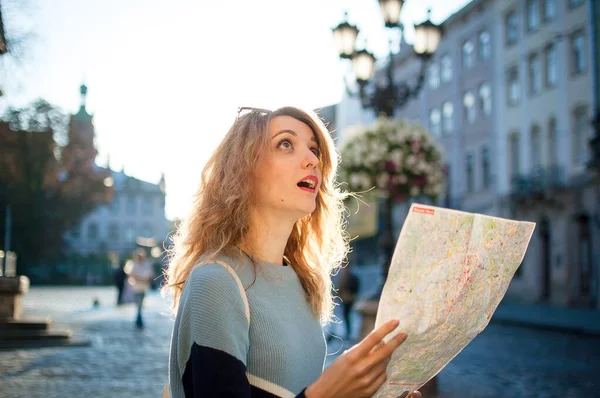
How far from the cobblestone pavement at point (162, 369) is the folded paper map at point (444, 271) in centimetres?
592

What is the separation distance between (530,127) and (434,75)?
34.2 feet

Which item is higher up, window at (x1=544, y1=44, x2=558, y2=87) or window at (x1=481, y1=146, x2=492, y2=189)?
window at (x1=544, y1=44, x2=558, y2=87)

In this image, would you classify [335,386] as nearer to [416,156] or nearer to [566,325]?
[416,156]

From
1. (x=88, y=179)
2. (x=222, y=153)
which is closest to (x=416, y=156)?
(x=222, y=153)

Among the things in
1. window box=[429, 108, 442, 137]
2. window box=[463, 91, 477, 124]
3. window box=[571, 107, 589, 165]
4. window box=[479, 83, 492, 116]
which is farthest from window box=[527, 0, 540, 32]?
window box=[429, 108, 442, 137]

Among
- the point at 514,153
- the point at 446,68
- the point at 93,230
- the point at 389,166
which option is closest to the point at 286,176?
the point at 389,166

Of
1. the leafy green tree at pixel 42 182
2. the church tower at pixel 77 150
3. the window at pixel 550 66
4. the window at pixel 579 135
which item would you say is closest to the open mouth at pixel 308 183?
the leafy green tree at pixel 42 182

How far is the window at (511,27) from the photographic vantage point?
3325 centimetres

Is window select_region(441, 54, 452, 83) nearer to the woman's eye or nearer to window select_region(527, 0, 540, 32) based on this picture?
window select_region(527, 0, 540, 32)

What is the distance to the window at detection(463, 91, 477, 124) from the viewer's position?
3709 centimetres

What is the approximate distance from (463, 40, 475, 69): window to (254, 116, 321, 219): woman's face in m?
35.9

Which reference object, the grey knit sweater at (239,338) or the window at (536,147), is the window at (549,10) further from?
the grey knit sweater at (239,338)

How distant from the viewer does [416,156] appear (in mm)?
11047

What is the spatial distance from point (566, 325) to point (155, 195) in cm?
9190
